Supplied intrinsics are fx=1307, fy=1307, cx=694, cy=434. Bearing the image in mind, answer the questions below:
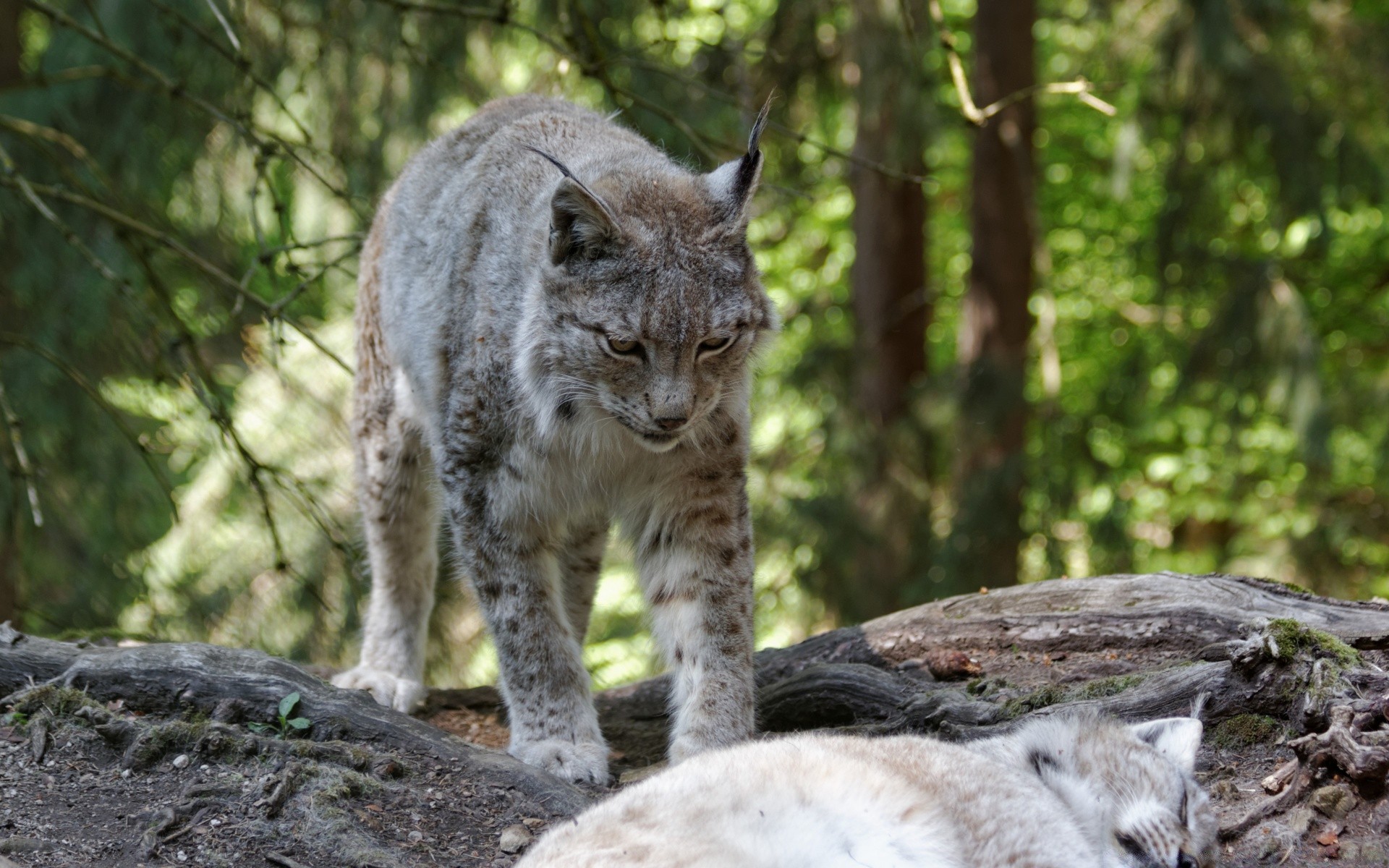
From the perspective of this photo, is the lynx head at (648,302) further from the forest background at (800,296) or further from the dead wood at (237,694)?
the dead wood at (237,694)

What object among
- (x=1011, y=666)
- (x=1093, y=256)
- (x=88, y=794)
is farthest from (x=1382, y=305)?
(x=88, y=794)

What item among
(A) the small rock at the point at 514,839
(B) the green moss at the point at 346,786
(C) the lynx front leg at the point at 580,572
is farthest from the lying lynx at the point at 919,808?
(C) the lynx front leg at the point at 580,572

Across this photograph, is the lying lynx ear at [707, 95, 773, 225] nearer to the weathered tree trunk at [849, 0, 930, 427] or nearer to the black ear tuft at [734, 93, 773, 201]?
the black ear tuft at [734, 93, 773, 201]

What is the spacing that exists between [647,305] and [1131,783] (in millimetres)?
1971

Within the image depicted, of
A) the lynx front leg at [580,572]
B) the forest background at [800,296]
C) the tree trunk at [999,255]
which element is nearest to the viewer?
the lynx front leg at [580,572]

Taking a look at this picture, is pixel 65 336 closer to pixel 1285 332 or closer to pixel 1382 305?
pixel 1285 332

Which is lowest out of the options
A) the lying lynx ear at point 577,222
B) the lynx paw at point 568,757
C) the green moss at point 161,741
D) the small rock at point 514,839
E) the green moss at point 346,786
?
the small rock at point 514,839

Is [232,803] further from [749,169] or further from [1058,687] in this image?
[1058,687]

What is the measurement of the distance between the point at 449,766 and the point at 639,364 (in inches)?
53.7

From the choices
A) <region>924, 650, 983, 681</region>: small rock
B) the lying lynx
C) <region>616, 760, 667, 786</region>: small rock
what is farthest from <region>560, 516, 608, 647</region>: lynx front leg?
the lying lynx

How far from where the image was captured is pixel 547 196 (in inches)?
181

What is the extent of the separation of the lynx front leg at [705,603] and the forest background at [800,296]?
4.98 feet

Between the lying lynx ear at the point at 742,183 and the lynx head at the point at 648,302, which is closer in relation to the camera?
the lynx head at the point at 648,302

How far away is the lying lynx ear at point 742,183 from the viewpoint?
13.9 feet
